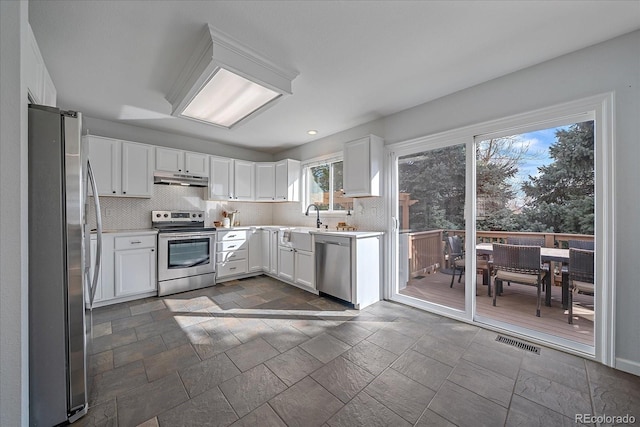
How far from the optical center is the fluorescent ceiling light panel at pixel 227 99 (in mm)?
2232

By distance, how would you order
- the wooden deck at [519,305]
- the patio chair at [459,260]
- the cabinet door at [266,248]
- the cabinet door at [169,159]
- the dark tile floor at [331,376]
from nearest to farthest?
the dark tile floor at [331,376] → the wooden deck at [519,305] → the patio chair at [459,260] → the cabinet door at [169,159] → the cabinet door at [266,248]

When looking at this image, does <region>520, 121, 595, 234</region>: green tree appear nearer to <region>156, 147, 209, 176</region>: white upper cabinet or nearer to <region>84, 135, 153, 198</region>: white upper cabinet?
<region>156, 147, 209, 176</region>: white upper cabinet

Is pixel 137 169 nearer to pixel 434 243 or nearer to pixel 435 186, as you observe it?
pixel 435 186

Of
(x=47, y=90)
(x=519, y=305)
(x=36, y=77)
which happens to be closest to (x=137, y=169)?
(x=47, y=90)

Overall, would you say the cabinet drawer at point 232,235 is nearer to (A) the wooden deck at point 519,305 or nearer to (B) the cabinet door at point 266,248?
(B) the cabinet door at point 266,248

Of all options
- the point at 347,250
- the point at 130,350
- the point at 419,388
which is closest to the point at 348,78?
the point at 347,250

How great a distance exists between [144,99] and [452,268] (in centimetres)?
415

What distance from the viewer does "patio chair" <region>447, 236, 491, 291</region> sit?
2812 mm

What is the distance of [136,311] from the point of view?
3.01m

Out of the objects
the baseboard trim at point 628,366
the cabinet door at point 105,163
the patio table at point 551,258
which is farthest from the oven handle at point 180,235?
the baseboard trim at point 628,366

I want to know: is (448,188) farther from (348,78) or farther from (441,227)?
(348,78)

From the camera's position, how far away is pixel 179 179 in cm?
400

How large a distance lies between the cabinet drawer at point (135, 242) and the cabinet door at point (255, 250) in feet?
4.92

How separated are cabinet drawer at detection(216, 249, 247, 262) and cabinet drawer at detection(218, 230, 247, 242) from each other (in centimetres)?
23
